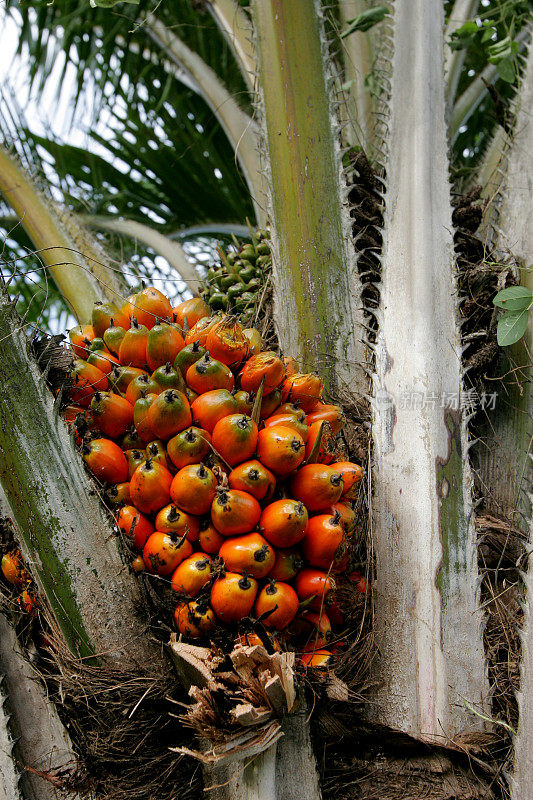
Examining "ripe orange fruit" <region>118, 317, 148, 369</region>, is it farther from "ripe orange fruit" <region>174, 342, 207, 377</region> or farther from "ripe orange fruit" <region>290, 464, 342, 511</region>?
"ripe orange fruit" <region>290, 464, 342, 511</region>

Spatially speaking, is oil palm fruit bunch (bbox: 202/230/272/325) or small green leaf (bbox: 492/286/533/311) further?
oil palm fruit bunch (bbox: 202/230/272/325)

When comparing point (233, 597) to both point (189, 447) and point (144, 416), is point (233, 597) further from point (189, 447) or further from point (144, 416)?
point (144, 416)

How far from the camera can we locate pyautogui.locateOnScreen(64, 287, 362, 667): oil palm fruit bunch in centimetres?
136

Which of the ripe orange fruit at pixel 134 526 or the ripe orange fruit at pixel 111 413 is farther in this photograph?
the ripe orange fruit at pixel 111 413

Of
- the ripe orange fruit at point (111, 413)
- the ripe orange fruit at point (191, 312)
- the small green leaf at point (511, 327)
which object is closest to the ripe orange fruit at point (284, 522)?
the ripe orange fruit at point (111, 413)

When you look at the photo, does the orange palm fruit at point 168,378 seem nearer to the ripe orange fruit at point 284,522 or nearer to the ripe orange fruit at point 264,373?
the ripe orange fruit at point 264,373

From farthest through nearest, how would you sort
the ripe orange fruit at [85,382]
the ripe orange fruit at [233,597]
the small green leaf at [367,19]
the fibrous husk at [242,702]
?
the small green leaf at [367,19] → the ripe orange fruit at [85,382] → the ripe orange fruit at [233,597] → the fibrous husk at [242,702]

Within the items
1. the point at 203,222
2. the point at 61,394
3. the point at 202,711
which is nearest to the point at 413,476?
the point at 202,711

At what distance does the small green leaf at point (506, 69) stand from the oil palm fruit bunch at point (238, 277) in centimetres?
109

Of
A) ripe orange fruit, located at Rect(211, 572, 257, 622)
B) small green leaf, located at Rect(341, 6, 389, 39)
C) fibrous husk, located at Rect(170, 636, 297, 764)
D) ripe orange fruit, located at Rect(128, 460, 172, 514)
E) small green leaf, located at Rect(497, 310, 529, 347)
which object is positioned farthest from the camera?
small green leaf, located at Rect(341, 6, 389, 39)

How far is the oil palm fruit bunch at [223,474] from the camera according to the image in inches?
53.6

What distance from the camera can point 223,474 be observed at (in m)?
1.41

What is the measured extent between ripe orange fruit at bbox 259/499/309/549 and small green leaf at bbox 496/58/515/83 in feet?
6.51

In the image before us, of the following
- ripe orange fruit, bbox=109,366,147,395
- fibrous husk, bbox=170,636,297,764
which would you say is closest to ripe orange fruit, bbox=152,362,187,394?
ripe orange fruit, bbox=109,366,147,395
